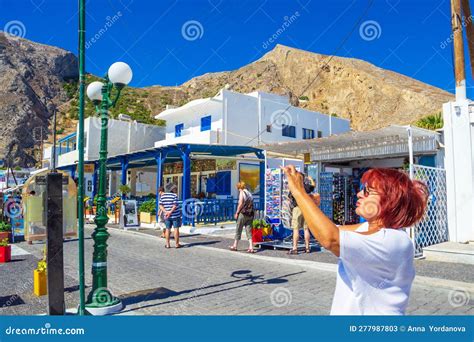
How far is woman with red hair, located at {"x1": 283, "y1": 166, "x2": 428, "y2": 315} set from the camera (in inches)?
61.5

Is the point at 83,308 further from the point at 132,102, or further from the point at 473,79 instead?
the point at 132,102

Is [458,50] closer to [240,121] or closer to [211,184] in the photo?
[240,121]

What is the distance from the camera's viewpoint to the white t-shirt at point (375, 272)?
1.56 meters

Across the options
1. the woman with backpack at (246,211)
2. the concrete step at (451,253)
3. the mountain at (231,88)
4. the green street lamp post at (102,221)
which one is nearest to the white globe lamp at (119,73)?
the green street lamp post at (102,221)

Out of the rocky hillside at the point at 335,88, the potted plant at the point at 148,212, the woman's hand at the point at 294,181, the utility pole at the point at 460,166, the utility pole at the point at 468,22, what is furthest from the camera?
the rocky hillside at the point at 335,88

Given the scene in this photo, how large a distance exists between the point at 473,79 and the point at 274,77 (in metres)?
72.9

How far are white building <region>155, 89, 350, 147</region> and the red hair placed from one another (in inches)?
747

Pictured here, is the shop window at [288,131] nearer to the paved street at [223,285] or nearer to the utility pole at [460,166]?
the utility pole at [460,166]

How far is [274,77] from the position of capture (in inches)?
Result: 3253

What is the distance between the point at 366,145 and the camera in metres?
12.3

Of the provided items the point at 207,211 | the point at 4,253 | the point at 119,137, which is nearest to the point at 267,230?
the point at 207,211

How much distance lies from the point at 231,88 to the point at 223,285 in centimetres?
7538

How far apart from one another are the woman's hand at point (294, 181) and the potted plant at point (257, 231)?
8534 millimetres

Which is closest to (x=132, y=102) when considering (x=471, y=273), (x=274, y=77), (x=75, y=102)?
(x=75, y=102)
